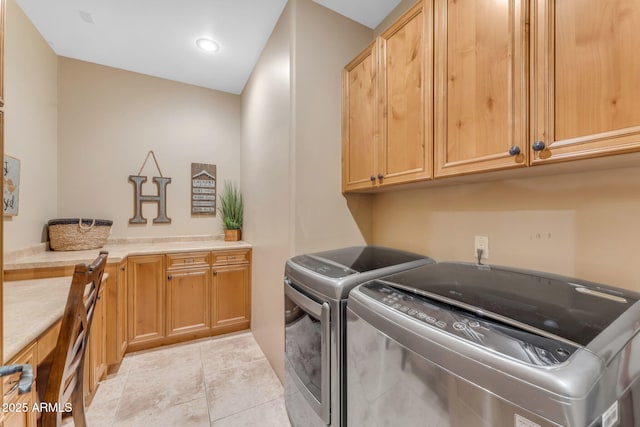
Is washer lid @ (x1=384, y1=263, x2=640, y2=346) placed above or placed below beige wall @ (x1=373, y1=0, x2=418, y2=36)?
below

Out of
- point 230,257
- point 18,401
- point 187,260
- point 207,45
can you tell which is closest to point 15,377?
point 18,401

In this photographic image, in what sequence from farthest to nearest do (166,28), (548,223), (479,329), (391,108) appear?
(166,28) → (391,108) → (548,223) → (479,329)

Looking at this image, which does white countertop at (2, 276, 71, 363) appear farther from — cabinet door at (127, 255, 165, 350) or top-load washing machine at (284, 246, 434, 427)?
top-load washing machine at (284, 246, 434, 427)

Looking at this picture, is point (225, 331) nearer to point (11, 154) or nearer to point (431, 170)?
point (11, 154)

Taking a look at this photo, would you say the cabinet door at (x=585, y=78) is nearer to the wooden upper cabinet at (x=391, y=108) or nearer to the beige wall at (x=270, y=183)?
the wooden upper cabinet at (x=391, y=108)

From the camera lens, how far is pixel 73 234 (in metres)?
2.30

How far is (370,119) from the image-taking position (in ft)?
5.38

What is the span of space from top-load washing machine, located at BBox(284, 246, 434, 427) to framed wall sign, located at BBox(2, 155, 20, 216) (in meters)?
2.10

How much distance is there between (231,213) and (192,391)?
5.95 feet

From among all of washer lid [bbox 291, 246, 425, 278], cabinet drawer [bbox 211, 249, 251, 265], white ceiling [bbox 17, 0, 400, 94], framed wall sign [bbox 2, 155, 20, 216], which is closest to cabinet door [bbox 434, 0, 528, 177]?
washer lid [bbox 291, 246, 425, 278]

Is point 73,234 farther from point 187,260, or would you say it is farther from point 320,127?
point 320,127

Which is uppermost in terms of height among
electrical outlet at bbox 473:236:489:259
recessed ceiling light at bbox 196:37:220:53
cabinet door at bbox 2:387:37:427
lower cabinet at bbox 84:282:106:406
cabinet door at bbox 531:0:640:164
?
recessed ceiling light at bbox 196:37:220:53

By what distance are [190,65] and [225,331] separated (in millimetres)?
2827

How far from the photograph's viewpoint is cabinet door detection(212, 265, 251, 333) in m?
2.67
